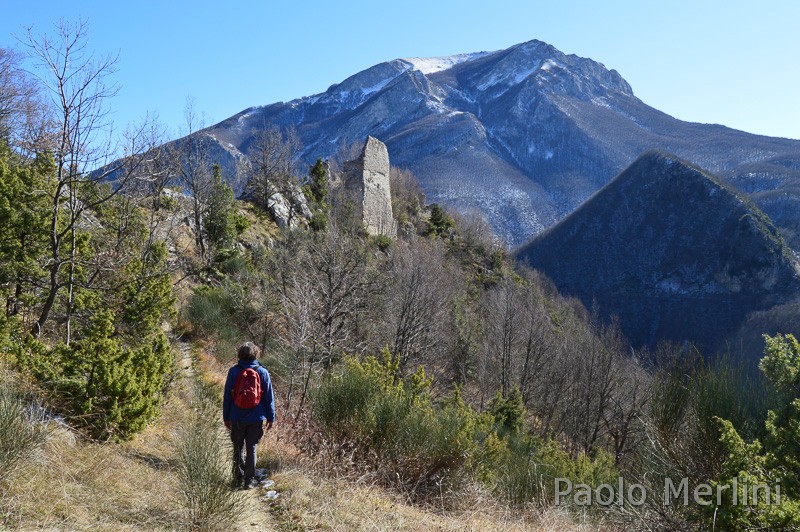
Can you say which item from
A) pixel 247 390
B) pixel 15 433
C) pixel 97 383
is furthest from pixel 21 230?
pixel 247 390

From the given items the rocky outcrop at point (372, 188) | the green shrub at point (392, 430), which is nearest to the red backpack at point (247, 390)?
the green shrub at point (392, 430)

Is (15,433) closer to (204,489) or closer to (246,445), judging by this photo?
(204,489)

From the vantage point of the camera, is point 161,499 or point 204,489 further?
point 161,499

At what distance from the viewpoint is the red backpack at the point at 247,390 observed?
439cm

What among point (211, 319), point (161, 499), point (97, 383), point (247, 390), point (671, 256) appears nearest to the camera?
point (161, 499)

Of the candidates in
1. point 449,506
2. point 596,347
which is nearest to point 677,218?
point 596,347

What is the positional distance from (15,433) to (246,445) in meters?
1.78

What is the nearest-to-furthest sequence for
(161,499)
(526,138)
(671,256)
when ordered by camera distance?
(161,499) < (671,256) < (526,138)

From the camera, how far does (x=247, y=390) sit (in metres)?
4.39

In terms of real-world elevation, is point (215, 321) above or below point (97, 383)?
below

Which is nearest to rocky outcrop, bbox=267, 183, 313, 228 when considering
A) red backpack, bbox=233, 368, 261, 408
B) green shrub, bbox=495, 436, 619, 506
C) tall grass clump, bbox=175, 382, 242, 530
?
green shrub, bbox=495, 436, 619, 506

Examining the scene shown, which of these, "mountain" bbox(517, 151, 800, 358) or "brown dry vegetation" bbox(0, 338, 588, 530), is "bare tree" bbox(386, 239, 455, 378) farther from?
"mountain" bbox(517, 151, 800, 358)

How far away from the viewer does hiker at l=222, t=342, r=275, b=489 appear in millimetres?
4402

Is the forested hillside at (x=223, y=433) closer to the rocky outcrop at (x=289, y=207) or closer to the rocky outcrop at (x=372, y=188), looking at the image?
the rocky outcrop at (x=289, y=207)
